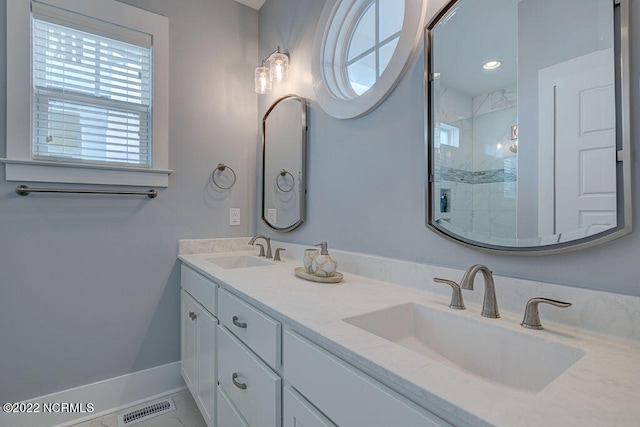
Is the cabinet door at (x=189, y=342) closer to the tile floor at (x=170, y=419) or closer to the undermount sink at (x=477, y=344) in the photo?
the tile floor at (x=170, y=419)

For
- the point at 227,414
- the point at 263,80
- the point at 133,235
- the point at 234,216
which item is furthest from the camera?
the point at 234,216

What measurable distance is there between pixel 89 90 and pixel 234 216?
110 cm

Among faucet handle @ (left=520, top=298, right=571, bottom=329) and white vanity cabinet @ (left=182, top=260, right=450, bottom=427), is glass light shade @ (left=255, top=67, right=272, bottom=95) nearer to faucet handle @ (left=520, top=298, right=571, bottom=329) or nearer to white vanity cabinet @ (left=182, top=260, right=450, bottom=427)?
white vanity cabinet @ (left=182, top=260, right=450, bottom=427)

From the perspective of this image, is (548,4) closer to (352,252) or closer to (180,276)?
(352,252)

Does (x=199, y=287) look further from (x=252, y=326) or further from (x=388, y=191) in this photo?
(x=388, y=191)

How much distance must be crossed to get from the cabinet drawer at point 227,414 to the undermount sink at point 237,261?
2.36ft

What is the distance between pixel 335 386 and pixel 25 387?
6.21 feet

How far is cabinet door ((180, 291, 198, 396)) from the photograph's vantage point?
67.2 inches

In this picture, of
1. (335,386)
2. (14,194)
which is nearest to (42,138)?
(14,194)

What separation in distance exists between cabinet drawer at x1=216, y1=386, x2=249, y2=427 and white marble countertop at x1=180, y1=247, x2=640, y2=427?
0.47 meters

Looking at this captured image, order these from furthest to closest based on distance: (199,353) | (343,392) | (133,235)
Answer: (133,235), (199,353), (343,392)

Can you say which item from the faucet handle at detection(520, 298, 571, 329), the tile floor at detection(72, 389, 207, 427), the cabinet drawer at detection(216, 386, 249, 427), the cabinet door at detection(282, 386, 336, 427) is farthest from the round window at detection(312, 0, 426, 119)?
the tile floor at detection(72, 389, 207, 427)

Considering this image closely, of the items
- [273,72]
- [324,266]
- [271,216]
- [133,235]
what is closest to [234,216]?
[271,216]

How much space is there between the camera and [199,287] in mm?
1642
